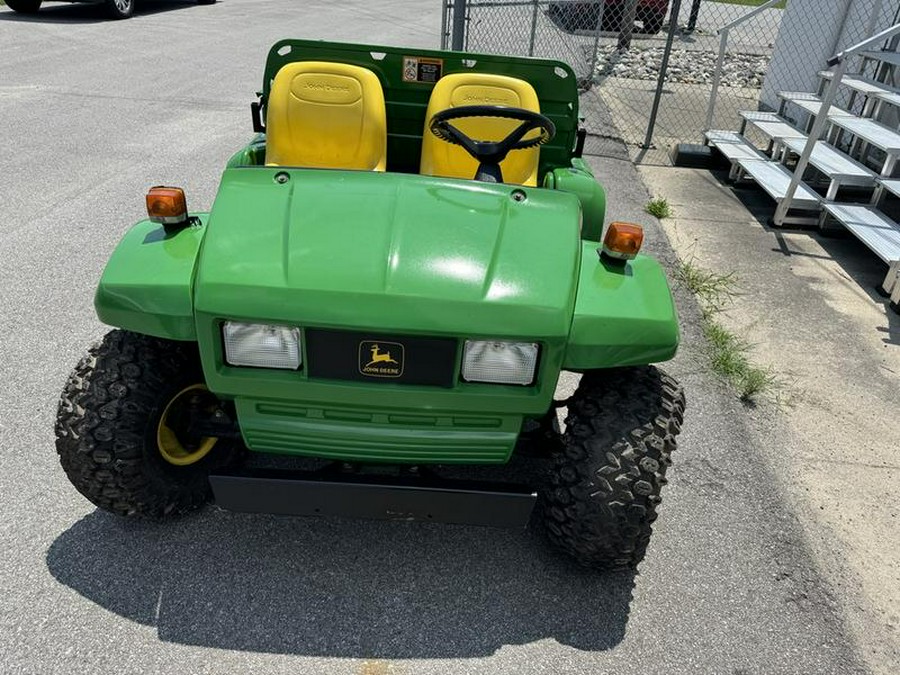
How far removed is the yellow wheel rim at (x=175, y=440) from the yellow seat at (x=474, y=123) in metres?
1.55

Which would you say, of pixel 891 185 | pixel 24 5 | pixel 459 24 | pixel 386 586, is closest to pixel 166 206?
pixel 386 586

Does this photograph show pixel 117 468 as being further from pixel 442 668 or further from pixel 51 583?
pixel 442 668

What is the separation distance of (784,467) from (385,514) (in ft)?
6.12

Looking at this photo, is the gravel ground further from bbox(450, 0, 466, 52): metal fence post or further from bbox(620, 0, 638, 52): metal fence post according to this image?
bbox(450, 0, 466, 52): metal fence post

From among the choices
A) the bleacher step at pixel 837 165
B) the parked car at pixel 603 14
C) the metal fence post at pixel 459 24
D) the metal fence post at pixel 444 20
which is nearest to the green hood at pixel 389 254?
the bleacher step at pixel 837 165

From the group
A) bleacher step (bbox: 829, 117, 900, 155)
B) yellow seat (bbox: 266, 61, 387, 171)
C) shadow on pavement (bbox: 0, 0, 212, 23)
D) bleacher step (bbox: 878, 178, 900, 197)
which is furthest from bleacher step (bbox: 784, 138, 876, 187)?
shadow on pavement (bbox: 0, 0, 212, 23)

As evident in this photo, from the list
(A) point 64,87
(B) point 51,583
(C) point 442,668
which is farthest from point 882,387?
(A) point 64,87

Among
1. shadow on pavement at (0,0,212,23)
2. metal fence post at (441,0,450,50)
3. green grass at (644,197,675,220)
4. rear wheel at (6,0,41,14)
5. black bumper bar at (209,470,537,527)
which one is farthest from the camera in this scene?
rear wheel at (6,0,41,14)

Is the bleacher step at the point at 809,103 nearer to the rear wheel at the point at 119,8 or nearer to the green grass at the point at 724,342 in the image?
the green grass at the point at 724,342

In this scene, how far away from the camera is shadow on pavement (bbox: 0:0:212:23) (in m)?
11.8

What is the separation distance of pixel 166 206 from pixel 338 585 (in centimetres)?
133

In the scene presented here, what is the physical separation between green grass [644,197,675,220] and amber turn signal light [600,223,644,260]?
12.2 feet

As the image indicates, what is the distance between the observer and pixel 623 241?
218cm

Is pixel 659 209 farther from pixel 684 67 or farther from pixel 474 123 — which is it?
pixel 684 67
